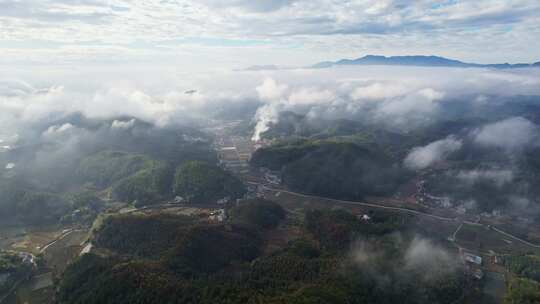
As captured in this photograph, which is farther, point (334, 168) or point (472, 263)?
point (334, 168)

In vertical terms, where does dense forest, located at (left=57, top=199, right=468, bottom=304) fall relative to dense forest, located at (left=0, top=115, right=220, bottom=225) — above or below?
above

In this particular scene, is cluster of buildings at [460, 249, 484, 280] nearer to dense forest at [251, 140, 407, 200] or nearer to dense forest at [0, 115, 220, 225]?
dense forest at [251, 140, 407, 200]

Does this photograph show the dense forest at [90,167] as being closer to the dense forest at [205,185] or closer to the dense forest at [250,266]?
the dense forest at [205,185]

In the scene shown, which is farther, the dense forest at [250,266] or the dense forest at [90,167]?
the dense forest at [90,167]

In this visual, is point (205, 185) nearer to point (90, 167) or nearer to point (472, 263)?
point (90, 167)

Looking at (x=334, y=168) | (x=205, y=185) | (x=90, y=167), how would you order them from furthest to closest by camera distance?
1. (x=90, y=167)
2. (x=334, y=168)
3. (x=205, y=185)

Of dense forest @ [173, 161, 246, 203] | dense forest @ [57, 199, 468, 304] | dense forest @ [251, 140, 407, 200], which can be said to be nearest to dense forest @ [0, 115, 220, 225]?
dense forest @ [173, 161, 246, 203]

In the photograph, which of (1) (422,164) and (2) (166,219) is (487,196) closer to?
(1) (422,164)

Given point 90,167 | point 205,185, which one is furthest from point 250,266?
point 90,167

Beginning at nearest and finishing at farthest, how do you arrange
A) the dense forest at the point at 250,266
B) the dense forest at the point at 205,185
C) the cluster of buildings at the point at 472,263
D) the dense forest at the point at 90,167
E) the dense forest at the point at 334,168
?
the dense forest at the point at 250,266
the cluster of buildings at the point at 472,263
the dense forest at the point at 90,167
the dense forest at the point at 205,185
the dense forest at the point at 334,168

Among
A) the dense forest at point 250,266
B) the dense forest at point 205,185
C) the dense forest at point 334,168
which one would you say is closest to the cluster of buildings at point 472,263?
the dense forest at point 250,266

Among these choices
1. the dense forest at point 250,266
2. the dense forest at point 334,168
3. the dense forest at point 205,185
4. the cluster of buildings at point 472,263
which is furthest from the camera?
the dense forest at point 334,168
